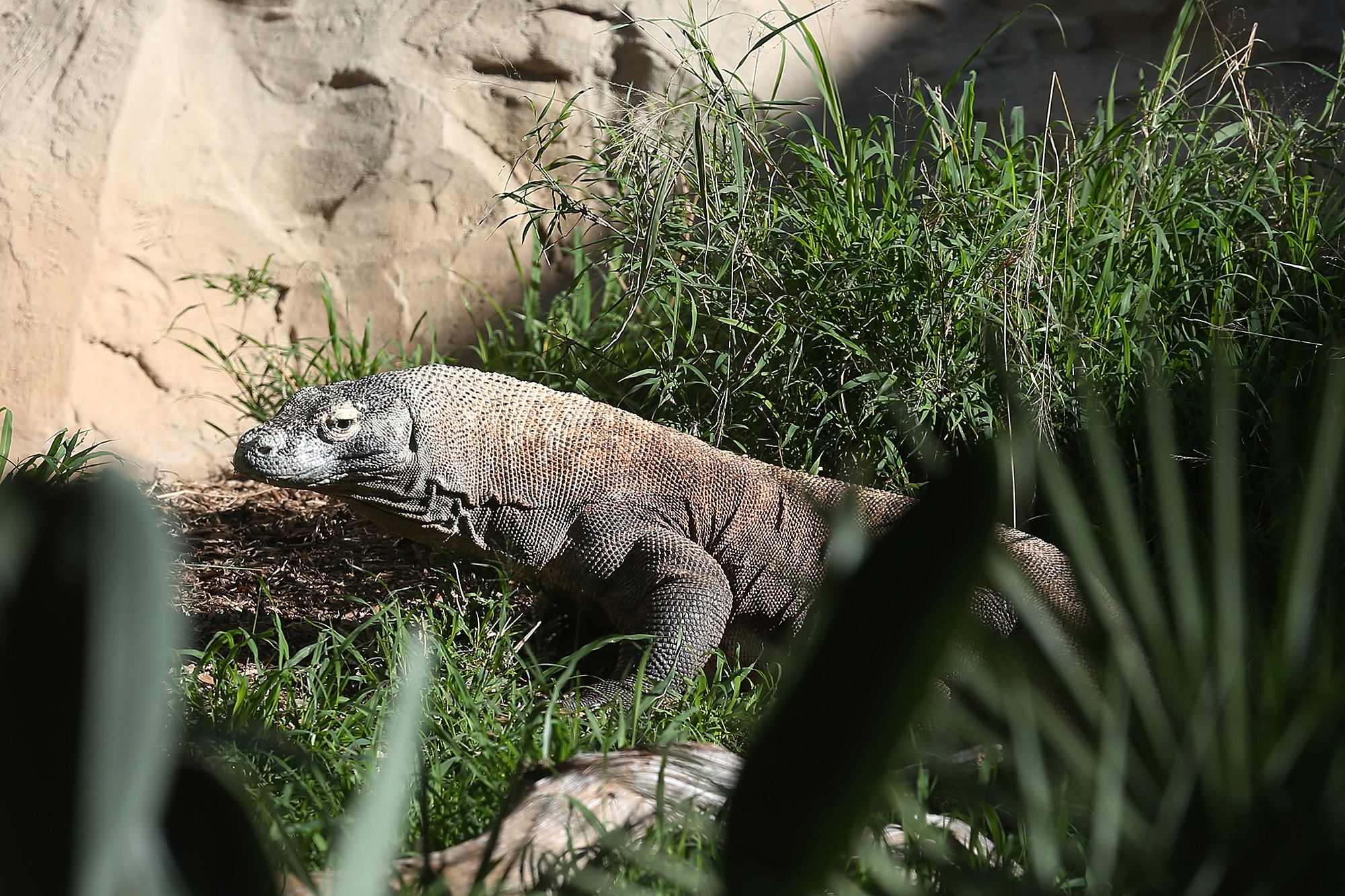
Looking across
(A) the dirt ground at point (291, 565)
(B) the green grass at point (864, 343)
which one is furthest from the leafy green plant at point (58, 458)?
(B) the green grass at point (864, 343)

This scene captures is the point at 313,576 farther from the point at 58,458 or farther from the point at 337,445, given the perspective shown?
the point at 58,458

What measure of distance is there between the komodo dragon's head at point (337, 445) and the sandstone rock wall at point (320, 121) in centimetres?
222

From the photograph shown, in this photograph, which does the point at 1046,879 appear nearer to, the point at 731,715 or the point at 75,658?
the point at 75,658

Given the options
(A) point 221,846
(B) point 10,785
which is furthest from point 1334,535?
(B) point 10,785

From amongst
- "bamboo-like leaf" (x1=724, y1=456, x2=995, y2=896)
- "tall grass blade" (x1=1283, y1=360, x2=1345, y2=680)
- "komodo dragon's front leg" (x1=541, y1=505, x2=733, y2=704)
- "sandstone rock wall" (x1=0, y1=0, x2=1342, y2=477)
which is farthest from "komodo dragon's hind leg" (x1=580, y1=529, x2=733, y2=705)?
"sandstone rock wall" (x1=0, y1=0, x2=1342, y2=477)

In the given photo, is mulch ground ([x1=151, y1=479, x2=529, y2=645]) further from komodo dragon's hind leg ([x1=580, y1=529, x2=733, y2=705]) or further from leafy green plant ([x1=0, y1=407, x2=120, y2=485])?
komodo dragon's hind leg ([x1=580, y1=529, x2=733, y2=705])

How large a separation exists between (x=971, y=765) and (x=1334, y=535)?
104cm

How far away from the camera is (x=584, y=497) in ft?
10.2

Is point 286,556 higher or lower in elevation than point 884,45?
lower

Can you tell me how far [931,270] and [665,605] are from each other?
4.85 feet

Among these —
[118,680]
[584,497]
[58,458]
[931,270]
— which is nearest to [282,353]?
[58,458]

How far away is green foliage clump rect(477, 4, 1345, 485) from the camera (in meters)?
3.42

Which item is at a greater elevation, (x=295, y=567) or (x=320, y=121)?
(x=320, y=121)

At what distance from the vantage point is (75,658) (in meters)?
0.66
